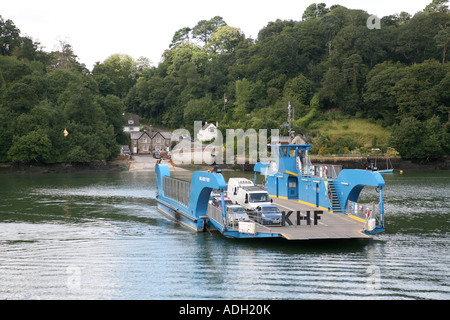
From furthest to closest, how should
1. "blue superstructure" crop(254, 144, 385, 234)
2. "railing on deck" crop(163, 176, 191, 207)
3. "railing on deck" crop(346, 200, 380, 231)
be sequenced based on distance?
"railing on deck" crop(163, 176, 191, 207), "blue superstructure" crop(254, 144, 385, 234), "railing on deck" crop(346, 200, 380, 231)

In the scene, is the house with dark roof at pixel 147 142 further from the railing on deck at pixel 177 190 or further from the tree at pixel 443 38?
the railing on deck at pixel 177 190

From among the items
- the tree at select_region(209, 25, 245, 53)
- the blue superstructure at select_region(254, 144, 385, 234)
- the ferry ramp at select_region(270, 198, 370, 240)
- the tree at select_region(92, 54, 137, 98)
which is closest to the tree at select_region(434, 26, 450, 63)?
the tree at select_region(209, 25, 245, 53)

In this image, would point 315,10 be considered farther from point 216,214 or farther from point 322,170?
→ point 216,214

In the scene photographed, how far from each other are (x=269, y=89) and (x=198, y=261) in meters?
88.1

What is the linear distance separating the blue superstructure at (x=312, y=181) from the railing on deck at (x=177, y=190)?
7.64 metres

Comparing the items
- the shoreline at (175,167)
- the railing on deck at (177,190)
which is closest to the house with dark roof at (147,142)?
the shoreline at (175,167)

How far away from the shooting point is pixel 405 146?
8631cm

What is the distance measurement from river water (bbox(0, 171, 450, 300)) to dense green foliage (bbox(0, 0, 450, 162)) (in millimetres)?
53679

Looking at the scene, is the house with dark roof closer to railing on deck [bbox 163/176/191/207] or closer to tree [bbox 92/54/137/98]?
tree [bbox 92/54/137/98]

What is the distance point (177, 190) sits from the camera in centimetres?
3466

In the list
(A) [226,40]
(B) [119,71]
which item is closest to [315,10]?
(A) [226,40]

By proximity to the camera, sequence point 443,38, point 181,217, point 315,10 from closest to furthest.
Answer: point 181,217, point 443,38, point 315,10

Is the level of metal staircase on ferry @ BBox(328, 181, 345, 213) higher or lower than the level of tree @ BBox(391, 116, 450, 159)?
lower

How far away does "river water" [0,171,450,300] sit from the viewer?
56.4 feet
